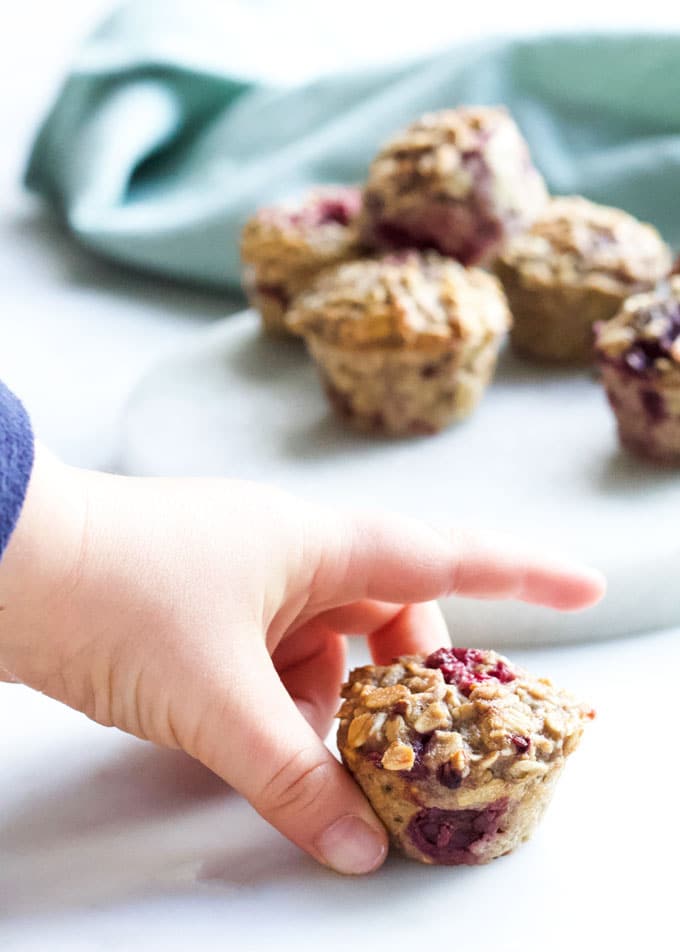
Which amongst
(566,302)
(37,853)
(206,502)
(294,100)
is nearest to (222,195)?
(294,100)

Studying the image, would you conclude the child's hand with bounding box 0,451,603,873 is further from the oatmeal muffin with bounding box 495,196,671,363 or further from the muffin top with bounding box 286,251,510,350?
the oatmeal muffin with bounding box 495,196,671,363

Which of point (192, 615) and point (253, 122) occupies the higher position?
point (192, 615)

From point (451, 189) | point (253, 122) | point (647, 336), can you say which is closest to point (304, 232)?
point (451, 189)

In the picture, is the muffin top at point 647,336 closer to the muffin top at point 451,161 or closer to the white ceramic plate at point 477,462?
the white ceramic plate at point 477,462

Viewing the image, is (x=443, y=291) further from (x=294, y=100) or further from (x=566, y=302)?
(x=294, y=100)

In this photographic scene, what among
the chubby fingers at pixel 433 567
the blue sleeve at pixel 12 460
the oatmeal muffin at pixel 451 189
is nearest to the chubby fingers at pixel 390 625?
the chubby fingers at pixel 433 567

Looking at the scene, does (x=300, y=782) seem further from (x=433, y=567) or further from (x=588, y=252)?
(x=588, y=252)

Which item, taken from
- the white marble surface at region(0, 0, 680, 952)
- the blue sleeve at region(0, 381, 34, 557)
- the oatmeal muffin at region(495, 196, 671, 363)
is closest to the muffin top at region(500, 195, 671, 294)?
the oatmeal muffin at region(495, 196, 671, 363)
